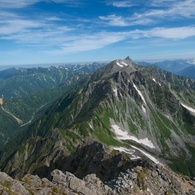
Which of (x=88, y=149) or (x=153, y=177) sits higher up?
(x=153, y=177)

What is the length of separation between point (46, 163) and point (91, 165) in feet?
200

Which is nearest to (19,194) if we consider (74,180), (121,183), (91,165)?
(74,180)

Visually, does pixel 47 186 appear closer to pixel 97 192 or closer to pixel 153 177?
pixel 97 192

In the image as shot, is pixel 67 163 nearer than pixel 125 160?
No

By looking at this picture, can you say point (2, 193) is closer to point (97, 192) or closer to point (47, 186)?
point (47, 186)

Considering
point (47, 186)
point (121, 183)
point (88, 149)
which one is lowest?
point (88, 149)

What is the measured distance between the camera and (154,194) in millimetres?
76750

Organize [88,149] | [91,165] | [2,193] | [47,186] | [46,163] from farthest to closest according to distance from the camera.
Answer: [46,163] < [88,149] < [91,165] < [47,186] < [2,193]

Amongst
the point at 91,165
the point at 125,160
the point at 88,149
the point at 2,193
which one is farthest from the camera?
the point at 88,149

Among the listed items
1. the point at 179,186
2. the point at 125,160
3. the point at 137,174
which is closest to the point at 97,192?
the point at 137,174

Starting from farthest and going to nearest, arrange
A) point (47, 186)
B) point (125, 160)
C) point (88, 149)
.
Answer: point (88, 149) < point (125, 160) < point (47, 186)

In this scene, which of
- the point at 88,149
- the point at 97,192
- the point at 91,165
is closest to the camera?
the point at 97,192

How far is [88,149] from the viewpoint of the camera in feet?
489

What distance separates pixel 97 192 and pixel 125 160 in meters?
47.4
